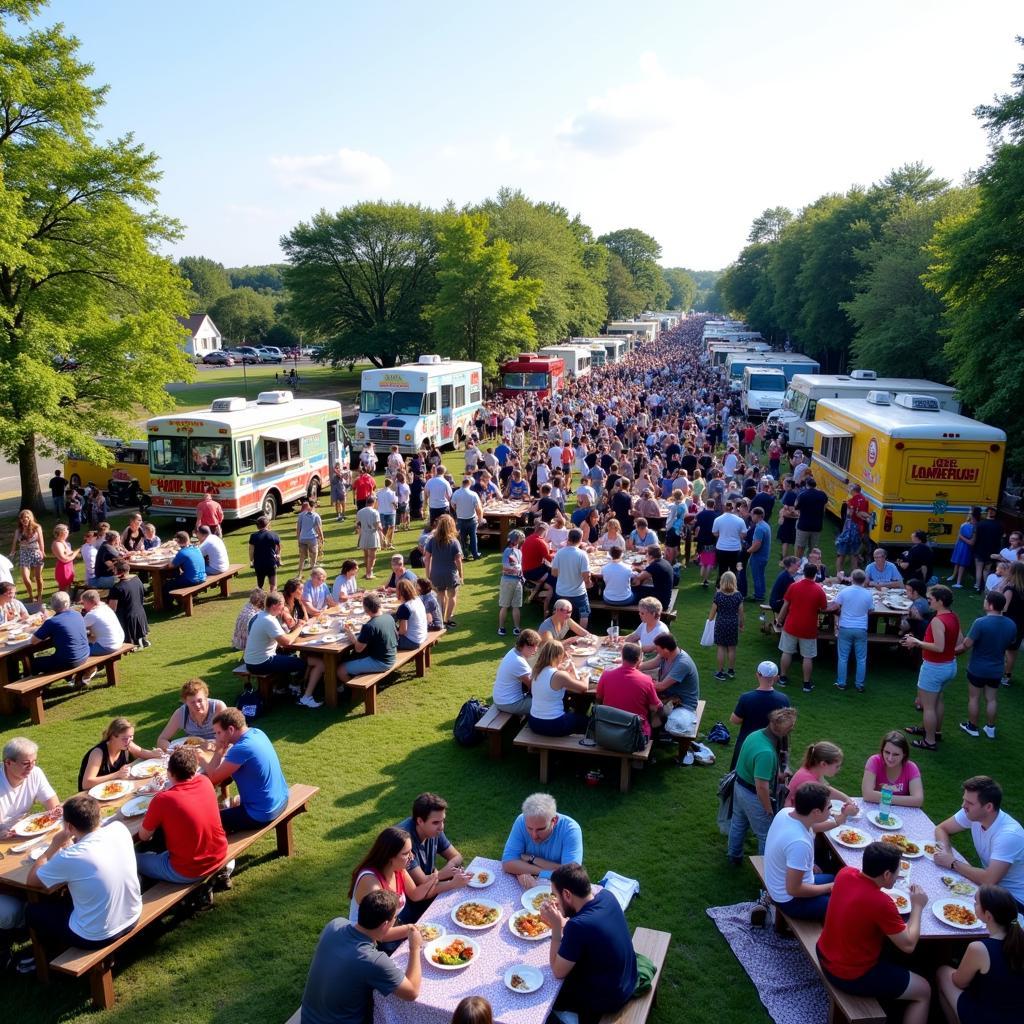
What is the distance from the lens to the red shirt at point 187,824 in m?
5.67

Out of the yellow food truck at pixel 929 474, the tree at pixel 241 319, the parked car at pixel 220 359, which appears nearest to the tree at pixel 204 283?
the tree at pixel 241 319

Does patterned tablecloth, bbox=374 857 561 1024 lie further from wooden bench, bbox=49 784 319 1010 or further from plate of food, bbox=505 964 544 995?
wooden bench, bbox=49 784 319 1010

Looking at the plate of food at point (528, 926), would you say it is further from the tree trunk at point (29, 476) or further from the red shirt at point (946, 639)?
the tree trunk at point (29, 476)

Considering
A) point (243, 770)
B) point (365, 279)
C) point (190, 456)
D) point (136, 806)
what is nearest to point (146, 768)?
point (136, 806)

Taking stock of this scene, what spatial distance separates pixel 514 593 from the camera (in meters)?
11.9

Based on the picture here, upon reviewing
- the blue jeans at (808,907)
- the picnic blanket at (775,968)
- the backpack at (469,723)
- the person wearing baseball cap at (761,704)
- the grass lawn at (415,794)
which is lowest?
the grass lawn at (415,794)

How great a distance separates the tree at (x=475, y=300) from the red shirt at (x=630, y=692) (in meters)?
34.4

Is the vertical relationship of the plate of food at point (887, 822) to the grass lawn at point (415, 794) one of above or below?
above

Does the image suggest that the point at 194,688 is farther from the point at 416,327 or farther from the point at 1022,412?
the point at 416,327

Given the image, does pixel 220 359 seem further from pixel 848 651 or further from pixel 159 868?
pixel 159 868

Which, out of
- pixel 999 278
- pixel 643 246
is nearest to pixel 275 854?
pixel 999 278

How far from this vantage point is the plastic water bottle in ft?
19.9

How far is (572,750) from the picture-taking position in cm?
773

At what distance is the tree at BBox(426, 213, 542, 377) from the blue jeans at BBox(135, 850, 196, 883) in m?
36.1
